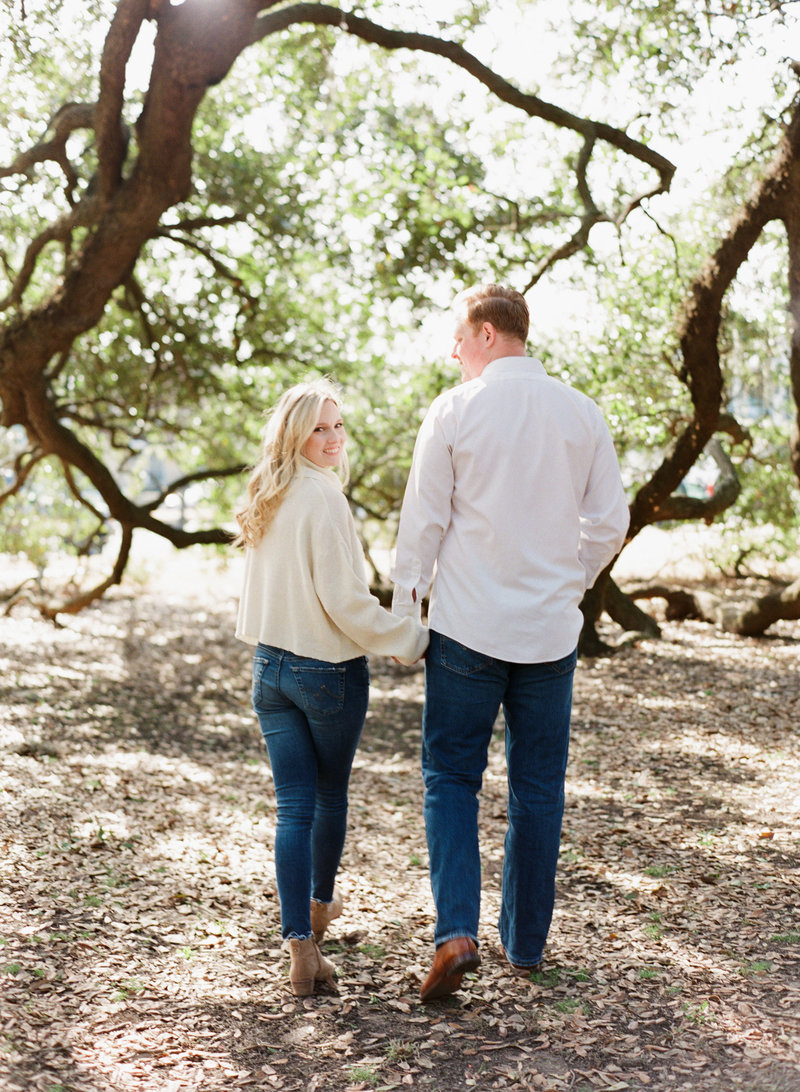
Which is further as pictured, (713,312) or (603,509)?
(713,312)

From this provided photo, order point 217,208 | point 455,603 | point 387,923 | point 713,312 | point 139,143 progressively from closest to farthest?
point 455,603 → point 387,923 → point 139,143 → point 713,312 → point 217,208

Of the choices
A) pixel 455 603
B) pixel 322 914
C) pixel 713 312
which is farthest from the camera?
pixel 713 312

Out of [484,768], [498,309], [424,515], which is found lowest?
[484,768]

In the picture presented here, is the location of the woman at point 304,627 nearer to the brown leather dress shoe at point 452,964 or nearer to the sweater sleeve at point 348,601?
the sweater sleeve at point 348,601

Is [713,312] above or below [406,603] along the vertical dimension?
above

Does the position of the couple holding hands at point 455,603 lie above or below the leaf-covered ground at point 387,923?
above

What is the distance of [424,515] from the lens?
9.78 ft

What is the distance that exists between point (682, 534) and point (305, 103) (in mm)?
7523

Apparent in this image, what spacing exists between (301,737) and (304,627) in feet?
1.11

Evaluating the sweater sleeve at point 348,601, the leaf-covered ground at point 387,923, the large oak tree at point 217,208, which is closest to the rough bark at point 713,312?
the large oak tree at point 217,208

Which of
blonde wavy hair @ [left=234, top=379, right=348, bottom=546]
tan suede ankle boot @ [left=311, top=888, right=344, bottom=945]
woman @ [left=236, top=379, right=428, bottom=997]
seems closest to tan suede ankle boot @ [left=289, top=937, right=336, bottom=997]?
woman @ [left=236, top=379, right=428, bottom=997]

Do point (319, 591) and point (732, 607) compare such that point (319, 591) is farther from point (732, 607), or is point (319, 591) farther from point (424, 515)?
point (732, 607)

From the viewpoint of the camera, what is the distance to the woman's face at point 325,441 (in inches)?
122

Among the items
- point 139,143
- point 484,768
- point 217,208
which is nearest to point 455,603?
point 484,768
